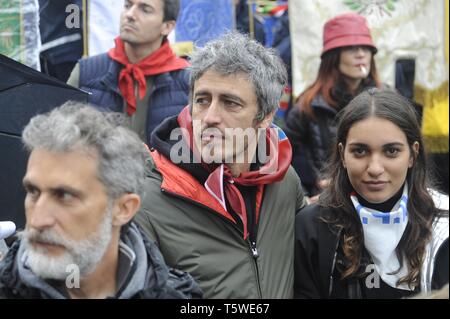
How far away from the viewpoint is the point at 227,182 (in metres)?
3.40

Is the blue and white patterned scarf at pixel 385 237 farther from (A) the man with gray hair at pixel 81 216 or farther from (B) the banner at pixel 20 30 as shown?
(B) the banner at pixel 20 30

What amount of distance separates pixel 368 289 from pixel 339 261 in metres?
0.16

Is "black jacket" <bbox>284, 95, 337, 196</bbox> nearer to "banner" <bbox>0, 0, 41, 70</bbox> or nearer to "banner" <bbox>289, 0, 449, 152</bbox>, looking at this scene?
"banner" <bbox>289, 0, 449, 152</bbox>

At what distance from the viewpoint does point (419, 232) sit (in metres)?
3.38

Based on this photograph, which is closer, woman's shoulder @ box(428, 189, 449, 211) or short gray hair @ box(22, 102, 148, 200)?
short gray hair @ box(22, 102, 148, 200)

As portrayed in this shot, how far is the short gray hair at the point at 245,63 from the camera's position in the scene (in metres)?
3.43

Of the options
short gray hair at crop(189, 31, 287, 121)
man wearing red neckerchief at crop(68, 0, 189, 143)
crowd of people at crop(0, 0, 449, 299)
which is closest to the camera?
crowd of people at crop(0, 0, 449, 299)

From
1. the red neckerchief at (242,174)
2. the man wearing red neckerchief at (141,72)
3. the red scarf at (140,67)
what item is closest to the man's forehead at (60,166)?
the red neckerchief at (242,174)

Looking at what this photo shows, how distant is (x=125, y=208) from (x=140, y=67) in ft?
7.19

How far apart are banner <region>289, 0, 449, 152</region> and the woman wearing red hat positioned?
627 mm

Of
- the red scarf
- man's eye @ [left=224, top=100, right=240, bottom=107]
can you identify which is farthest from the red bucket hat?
man's eye @ [left=224, top=100, right=240, bottom=107]

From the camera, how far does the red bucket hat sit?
5742 mm

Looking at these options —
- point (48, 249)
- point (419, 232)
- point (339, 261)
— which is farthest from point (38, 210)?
point (419, 232)

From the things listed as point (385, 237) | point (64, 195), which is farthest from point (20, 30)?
point (385, 237)
